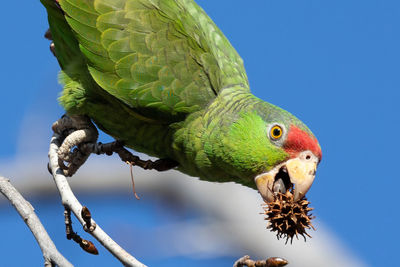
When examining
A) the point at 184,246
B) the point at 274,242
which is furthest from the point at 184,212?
the point at 274,242

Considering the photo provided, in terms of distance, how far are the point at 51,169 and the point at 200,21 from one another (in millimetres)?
1610

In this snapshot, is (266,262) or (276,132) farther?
(276,132)

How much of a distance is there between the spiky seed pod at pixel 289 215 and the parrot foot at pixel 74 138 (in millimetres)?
1507

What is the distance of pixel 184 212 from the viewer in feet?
31.2

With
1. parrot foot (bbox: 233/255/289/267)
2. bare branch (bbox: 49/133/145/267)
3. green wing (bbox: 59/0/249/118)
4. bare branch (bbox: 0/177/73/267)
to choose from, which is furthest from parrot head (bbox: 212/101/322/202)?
bare branch (bbox: 0/177/73/267)

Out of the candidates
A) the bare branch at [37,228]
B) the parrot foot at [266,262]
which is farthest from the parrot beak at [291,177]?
the bare branch at [37,228]

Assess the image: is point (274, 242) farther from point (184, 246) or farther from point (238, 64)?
point (238, 64)

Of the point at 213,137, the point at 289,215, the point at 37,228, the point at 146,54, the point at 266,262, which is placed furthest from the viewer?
the point at 146,54

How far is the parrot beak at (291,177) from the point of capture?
385 centimetres

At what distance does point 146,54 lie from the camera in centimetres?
428

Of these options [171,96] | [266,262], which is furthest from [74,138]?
[266,262]

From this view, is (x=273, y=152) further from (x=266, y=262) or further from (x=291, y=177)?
(x=266, y=262)

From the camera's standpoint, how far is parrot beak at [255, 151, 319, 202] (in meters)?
3.85

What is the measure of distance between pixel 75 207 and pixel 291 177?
4.47 feet
